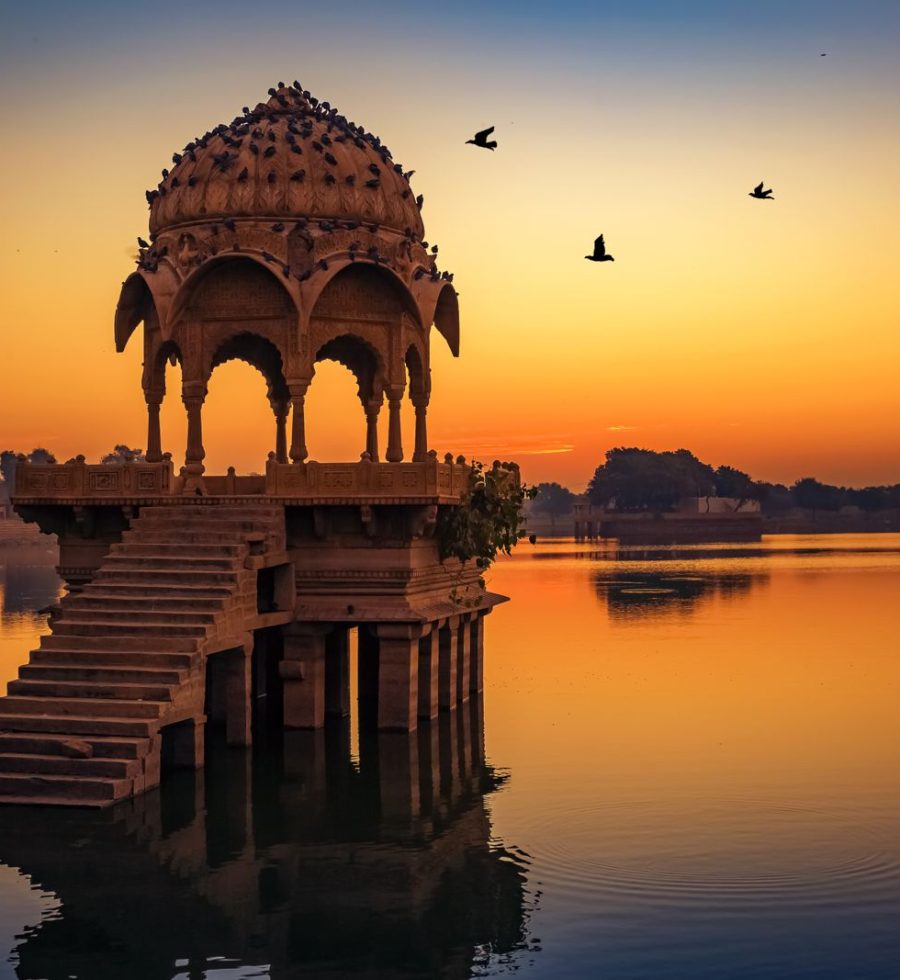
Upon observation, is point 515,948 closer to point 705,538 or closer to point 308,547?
point 308,547

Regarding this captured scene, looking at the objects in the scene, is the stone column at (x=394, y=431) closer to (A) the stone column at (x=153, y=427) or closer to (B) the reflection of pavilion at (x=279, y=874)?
(A) the stone column at (x=153, y=427)

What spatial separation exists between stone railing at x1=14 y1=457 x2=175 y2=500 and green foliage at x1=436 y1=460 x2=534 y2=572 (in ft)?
16.8

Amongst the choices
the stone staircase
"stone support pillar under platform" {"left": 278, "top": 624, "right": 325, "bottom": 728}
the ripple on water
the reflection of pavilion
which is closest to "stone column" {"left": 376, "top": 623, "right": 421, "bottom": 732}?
"stone support pillar under platform" {"left": 278, "top": 624, "right": 325, "bottom": 728}

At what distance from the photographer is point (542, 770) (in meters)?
25.8

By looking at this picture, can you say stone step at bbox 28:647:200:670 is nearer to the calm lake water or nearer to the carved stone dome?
the calm lake water

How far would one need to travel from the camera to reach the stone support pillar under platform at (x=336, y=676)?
102ft

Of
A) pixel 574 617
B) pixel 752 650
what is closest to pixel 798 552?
pixel 574 617

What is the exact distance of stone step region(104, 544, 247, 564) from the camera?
25.8 meters

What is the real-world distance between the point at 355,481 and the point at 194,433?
485 cm

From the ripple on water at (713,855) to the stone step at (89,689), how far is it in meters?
5.59

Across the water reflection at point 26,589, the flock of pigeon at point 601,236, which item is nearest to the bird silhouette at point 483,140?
the flock of pigeon at point 601,236

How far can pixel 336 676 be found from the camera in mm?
31156

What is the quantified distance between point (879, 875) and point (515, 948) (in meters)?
5.16

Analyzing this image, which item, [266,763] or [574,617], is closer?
[266,763]
